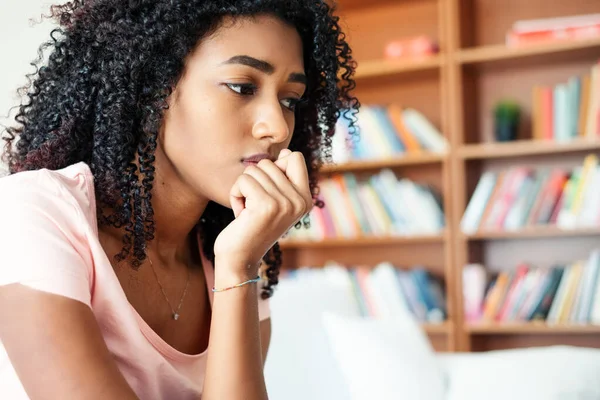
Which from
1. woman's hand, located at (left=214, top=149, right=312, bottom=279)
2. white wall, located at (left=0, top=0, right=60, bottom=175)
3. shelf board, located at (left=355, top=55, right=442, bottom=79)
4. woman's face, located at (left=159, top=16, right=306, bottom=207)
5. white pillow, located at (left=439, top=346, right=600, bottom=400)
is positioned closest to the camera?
woman's hand, located at (left=214, top=149, right=312, bottom=279)

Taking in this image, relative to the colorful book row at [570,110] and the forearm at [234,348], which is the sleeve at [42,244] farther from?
the colorful book row at [570,110]

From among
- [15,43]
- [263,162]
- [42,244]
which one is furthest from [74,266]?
[15,43]

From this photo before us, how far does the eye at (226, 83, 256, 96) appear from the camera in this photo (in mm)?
1134

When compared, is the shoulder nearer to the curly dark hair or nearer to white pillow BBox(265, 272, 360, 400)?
the curly dark hair

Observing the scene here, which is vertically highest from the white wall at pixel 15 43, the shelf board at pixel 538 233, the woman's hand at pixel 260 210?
the white wall at pixel 15 43

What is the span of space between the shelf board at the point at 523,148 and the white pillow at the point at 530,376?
3.88 feet

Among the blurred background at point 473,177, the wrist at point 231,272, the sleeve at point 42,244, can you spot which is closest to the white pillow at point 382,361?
the blurred background at point 473,177

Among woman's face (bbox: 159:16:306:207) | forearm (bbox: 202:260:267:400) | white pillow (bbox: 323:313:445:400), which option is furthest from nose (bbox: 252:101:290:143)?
white pillow (bbox: 323:313:445:400)

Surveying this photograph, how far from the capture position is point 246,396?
3.21 ft

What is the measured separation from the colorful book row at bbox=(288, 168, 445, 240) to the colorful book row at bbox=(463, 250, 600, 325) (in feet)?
1.01

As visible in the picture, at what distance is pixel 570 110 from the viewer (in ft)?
9.85

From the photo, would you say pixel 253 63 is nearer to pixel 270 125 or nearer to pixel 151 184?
pixel 270 125

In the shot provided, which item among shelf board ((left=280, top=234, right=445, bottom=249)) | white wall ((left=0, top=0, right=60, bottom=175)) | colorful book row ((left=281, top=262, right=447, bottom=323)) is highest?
white wall ((left=0, top=0, right=60, bottom=175))

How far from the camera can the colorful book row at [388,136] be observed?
3.29m
